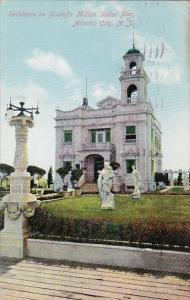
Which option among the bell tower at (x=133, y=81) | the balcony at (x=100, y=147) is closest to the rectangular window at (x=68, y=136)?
the balcony at (x=100, y=147)

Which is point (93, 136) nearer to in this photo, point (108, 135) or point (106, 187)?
point (108, 135)

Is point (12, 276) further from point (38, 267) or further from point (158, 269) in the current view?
point (158, 269)

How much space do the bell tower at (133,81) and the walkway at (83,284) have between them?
19263mm

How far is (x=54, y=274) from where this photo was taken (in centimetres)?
479

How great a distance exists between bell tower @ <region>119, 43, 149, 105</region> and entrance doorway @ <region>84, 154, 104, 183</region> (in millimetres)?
4332

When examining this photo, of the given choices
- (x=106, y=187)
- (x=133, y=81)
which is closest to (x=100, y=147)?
(x=133, y=81)

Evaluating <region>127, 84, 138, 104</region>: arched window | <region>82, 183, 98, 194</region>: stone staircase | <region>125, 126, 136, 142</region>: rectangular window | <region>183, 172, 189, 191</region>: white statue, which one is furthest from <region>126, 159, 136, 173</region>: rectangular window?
<region>183, 172, 189, 191</region>: white statue

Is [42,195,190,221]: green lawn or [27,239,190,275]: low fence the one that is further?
[42,195,190,221]: green lawn

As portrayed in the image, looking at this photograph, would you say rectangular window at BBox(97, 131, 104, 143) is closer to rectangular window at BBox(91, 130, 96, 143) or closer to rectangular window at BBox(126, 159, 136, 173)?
rectangular window at BBox(91, 130, 96, 143)

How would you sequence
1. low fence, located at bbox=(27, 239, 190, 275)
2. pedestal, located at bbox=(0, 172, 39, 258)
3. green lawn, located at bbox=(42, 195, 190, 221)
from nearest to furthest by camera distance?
low fence, located at bbox=(27, 239, 190, 275) < pedestal, located at bbox=(0, 172, 39, 258) < green lawn, located at bbox=(42, 195, 190, 221)

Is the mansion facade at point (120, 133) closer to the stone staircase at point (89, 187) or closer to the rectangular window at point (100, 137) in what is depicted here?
the rectangular window at point (100, 137)

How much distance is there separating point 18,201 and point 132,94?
19.2 meters

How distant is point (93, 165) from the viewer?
82.7 feet

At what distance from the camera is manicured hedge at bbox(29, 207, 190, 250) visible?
5.15 metres
